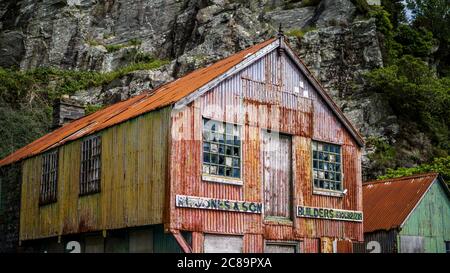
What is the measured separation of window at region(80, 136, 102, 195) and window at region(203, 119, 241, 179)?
3.65 m

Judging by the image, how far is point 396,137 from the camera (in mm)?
38438

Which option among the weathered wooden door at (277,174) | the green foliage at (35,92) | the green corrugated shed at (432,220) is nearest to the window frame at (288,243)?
the weathered wooden door at (277,174)

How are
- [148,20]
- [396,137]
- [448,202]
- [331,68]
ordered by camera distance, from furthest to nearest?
[148,20] < [331,68] < [396,137] < [448,202]

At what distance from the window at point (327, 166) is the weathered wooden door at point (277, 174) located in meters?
1.03

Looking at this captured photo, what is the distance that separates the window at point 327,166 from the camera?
21380mm

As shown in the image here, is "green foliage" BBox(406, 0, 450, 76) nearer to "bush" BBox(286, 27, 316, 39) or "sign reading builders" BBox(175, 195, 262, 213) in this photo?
"bush" BBox(286, 27, 316, 39)

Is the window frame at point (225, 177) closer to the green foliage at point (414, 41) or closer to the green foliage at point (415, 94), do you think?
the green foliage at point (415, 94)

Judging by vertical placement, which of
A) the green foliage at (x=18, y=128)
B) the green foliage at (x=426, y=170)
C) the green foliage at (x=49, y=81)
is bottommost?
the green foliage at (x=426, y=170)

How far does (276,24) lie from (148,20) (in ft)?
37.2

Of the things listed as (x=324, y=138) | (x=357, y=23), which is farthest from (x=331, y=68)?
(x=324, y=138)

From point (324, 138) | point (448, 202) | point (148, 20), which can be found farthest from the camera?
point (148, 20)

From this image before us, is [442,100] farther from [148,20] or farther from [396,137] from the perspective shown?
[148,20]

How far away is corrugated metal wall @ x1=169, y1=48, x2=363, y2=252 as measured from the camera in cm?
1828

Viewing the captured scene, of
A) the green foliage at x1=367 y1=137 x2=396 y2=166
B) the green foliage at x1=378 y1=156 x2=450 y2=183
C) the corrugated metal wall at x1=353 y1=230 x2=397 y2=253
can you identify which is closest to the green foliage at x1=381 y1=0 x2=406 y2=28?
the green foliage at x1=367 y1=137 x2=396 y2=166
